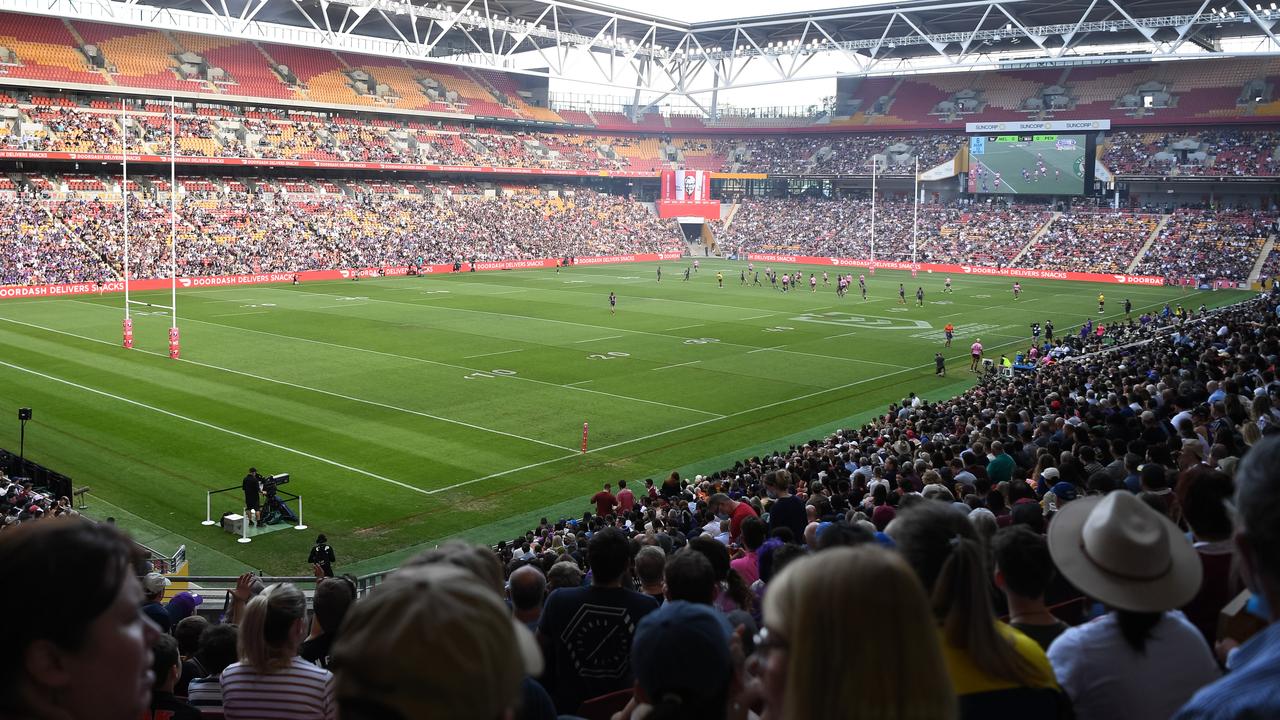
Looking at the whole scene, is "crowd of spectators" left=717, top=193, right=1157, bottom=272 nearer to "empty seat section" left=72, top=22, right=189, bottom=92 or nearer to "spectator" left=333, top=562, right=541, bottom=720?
"empty seat section" left=72, top=22, right=189, bottom=92

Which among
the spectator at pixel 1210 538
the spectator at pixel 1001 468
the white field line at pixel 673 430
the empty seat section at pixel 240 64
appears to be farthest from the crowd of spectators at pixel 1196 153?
the spectator at pixel 1210 538

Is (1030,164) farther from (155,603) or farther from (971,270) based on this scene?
(155,603)

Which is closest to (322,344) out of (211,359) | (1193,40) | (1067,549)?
(211,359)

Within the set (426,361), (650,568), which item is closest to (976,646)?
(650,568)

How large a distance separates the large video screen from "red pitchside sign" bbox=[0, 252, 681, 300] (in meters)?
30.9

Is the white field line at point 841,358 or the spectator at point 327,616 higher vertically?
the spectator at point 327,616

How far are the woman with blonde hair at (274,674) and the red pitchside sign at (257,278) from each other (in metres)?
63.1

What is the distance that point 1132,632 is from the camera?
4.13m

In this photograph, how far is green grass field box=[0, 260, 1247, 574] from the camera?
78.1 feet

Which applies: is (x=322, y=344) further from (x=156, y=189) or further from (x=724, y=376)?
(x=156, y=189)

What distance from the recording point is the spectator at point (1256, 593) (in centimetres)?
245

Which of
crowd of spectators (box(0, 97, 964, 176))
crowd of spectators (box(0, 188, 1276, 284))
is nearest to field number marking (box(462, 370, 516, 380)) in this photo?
crowd of spectators (box(0, 188, 1276, 284))

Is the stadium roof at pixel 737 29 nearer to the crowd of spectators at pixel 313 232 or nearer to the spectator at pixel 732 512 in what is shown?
the crowd of spectators at pixel 313 232

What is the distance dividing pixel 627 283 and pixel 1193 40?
2128 inches
